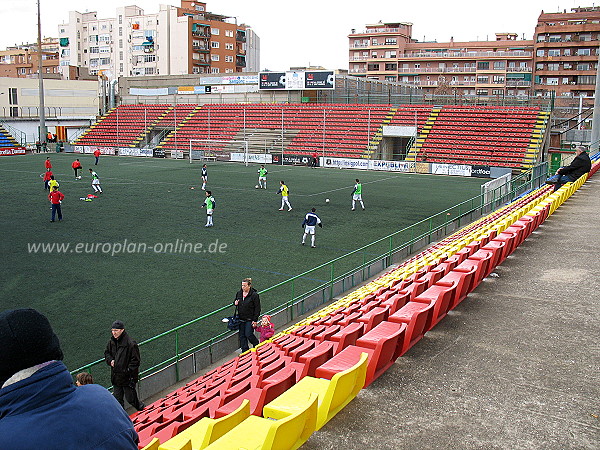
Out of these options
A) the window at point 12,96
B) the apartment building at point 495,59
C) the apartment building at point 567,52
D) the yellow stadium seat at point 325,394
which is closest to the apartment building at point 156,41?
the window at point 12,96

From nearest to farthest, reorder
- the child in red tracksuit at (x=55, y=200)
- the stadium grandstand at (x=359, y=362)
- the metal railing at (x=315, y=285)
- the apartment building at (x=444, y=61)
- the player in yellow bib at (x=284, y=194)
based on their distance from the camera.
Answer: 1. the stadium grandstand at (x=359, y=362)
2. the metal railing at (x=315, y=285)
3. the child in red tracksuit at (x=55, y=200)
4. the player in yellow bib at (x=284, y=194)
5. the apartment building at (x=444, y=61)

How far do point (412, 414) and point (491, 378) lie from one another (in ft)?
4.30

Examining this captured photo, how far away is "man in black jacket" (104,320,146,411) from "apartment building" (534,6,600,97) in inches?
3251

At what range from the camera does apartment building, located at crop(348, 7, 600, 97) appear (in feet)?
267

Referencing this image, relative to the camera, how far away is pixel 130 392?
9.14 m

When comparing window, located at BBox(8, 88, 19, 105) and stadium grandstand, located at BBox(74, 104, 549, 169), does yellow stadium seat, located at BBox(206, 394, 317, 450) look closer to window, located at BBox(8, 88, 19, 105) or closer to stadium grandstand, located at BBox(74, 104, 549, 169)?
stadium grandstand, located at BBox(74, 104, 549, 169)

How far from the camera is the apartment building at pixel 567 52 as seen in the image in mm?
80688

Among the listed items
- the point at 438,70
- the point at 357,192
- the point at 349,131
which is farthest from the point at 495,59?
the point at 357,192

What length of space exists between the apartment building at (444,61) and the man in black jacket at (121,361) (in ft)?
285

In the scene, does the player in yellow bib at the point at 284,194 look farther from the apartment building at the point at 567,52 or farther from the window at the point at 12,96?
the apartment building at the point at 567,52

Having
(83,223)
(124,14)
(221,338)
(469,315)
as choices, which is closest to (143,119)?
(124,14)

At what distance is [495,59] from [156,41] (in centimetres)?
5744

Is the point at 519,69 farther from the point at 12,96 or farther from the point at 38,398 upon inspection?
the point at 38,398

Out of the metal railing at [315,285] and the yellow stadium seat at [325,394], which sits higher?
the yellow stadium seat at [325,394]
